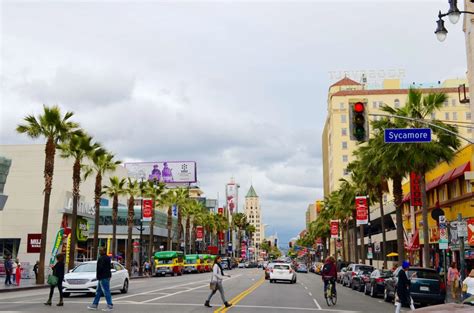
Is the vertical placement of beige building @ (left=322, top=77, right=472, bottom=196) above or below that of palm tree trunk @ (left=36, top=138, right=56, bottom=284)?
above

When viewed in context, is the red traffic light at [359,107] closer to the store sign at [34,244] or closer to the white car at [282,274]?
the white car at [282,274]

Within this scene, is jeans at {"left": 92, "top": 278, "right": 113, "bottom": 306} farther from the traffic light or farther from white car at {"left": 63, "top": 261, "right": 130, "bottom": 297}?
the traffic light

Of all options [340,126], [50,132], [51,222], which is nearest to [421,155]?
[50,132]

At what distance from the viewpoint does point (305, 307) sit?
21.0m

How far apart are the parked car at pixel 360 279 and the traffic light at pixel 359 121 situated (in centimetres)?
1705

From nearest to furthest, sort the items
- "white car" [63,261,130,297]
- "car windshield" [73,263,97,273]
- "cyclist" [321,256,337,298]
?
1. "cyclist" [321,256,337,298]
2. "white car" [63,261,130,297]
3. "car windshield" [73,263,97,273]

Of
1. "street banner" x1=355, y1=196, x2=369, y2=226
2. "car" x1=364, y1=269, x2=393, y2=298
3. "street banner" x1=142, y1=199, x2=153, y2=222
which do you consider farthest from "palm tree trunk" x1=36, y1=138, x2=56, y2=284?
"street banner" x1=355, y1=196, x2=369, y2=226

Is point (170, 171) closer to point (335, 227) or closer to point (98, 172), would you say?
point (335, 227)

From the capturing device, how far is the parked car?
3393 cm

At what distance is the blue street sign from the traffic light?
2.44 m

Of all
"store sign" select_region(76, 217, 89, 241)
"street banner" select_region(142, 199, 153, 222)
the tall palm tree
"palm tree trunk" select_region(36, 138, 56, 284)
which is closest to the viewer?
"palm tree trunk" select_region(36, 138, 56, 284)

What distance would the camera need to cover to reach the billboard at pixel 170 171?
119625 millimetres

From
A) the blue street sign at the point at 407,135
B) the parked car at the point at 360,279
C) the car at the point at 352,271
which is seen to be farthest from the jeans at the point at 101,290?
the car at the point at 352,271

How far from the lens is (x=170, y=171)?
12075cm
